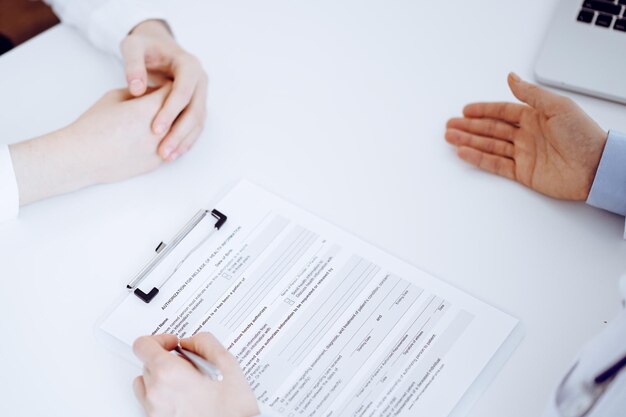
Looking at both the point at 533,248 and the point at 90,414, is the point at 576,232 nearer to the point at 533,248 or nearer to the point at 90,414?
the point at 533,248

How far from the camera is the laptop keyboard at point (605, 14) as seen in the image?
98cm

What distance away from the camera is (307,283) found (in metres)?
0.77

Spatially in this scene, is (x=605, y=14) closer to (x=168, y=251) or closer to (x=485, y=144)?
(x=485, y=144)

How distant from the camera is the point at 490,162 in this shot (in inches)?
34.4

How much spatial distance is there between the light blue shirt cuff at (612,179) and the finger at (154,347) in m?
0.53

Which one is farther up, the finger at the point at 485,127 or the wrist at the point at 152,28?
the finger at the point at 485,127

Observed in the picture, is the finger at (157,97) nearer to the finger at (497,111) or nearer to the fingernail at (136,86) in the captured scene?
the fingernail at (136,86)

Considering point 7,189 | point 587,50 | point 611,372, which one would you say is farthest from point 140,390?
point 587,50

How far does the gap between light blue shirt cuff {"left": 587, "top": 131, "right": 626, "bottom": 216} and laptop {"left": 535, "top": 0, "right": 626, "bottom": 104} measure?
14cm

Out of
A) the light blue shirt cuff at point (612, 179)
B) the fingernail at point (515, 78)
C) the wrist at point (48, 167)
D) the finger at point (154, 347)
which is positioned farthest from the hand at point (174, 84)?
the light blue shirt cuff at point (612, 179)

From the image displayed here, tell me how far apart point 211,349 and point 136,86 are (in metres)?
0.40

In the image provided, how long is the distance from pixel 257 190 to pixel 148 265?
172mm

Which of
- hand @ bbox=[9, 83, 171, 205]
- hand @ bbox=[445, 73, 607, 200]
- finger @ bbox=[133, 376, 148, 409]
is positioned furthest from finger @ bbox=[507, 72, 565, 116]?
finger @ bbox=[133, 376, 148, 409]

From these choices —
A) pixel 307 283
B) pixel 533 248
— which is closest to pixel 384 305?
pixel 307 283
